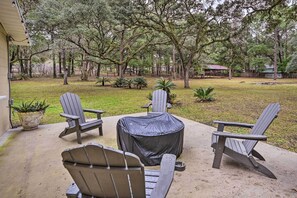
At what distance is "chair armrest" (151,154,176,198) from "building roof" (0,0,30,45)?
10.1 feet

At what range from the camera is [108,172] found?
4.20 ft

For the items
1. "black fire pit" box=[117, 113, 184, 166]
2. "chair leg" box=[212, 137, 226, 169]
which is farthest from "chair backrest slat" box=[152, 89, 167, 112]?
"chair leg" box=[212, 137, 226, 169]

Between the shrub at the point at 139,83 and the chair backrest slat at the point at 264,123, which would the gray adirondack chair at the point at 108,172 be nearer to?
the chair backrest slat at the point at 264,123

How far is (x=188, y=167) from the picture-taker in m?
2.91

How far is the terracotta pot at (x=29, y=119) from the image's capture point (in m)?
4.62

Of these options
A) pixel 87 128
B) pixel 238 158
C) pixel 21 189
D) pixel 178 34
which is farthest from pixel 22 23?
pixel 178 34

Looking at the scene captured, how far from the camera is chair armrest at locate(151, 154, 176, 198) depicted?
53.2 inches

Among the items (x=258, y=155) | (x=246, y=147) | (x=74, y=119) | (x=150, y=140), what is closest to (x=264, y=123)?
(x=246, y=147)

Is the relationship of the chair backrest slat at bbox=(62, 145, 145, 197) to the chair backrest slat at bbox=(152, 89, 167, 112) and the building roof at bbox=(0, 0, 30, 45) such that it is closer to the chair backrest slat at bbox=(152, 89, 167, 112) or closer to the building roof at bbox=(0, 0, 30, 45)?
the building roof at bbox=(0, 0, 30, 45)

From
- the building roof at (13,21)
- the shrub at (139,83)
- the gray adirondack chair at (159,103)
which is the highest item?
the building roof at (13,21)

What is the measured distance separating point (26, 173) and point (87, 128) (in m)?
1.34

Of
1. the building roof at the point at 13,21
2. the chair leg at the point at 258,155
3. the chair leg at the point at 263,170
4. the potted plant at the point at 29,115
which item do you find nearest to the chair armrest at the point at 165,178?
the chair leg at the point at 263,170

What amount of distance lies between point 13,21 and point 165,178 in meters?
4.16

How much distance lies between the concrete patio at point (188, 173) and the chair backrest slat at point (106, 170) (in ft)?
3.55
